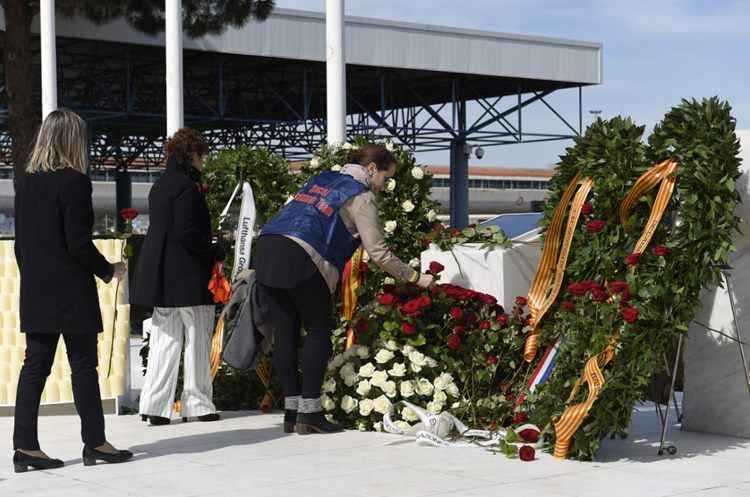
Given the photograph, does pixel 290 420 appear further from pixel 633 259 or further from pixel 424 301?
pixel 633 259

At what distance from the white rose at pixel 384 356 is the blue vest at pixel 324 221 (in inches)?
21.1

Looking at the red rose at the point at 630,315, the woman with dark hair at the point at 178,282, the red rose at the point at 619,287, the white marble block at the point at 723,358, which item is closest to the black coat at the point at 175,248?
the woman with dark hair at the point at 178,282

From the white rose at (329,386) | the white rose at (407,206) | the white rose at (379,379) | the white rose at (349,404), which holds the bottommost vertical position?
the white rose at (349,404)

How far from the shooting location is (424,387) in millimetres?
7129

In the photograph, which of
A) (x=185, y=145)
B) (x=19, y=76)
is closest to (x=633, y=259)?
(x=185, y=145)

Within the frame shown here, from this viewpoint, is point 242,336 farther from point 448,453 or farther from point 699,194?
point 699,194

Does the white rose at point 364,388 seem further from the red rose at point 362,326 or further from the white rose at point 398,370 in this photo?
the red rose at point 362,326

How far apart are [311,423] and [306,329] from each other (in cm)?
51

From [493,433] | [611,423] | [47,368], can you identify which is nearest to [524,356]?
[493,433]

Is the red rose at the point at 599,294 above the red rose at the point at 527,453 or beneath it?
above

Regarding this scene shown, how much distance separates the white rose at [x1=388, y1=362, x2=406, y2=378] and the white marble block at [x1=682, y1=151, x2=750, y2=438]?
153 centimetres

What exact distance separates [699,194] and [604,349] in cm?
87

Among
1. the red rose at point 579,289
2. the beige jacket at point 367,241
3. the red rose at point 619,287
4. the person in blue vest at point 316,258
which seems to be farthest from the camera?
the person in blue vest at point 316,258

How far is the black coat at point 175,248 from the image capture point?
7.40 m
